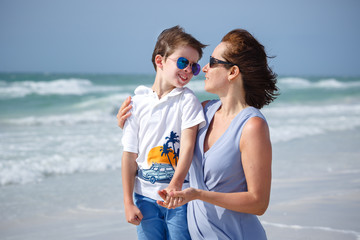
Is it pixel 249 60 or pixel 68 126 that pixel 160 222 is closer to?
pixel 249 60

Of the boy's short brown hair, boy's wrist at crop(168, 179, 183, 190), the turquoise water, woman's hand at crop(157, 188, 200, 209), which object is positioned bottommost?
the turquoise water

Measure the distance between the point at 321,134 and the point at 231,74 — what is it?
8811 mm

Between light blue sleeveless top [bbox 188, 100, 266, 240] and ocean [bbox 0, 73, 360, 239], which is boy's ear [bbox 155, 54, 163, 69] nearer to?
ocean [bbox 0, 73, 360, 239]

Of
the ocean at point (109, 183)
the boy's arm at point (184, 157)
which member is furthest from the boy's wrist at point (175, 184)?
the ocean at point (109, 183)

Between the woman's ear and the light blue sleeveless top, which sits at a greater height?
the woman's ear

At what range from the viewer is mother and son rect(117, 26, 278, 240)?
6.21ft

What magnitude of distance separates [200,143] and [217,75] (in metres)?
0.38

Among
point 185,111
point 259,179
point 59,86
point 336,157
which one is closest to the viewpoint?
point 259,179

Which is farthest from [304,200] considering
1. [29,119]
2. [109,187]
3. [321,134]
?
[29,119]

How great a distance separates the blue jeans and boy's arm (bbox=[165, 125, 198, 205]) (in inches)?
9.6

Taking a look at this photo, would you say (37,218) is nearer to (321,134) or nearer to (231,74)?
(231,74)

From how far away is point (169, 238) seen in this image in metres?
2.23

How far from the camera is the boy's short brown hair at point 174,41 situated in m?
2.24

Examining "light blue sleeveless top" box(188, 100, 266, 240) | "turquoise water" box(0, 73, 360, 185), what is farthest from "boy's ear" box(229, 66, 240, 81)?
"turquoise water" box(0, 73, 360, 185)
